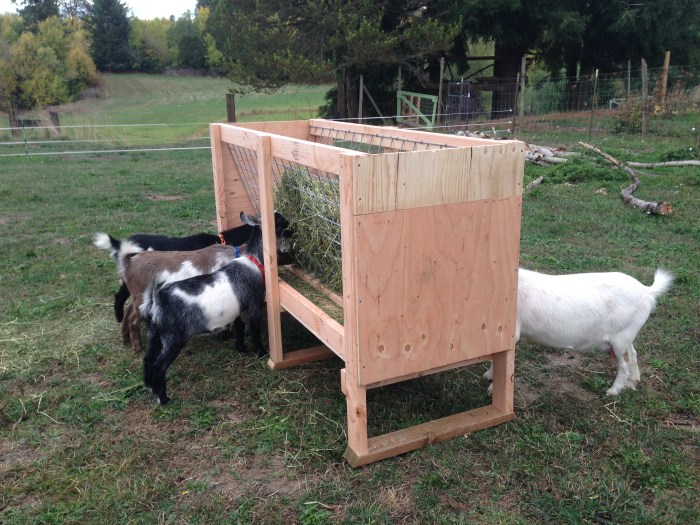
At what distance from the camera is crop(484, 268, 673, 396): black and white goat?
3754 millimetres

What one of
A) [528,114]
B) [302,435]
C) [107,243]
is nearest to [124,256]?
[107,243]

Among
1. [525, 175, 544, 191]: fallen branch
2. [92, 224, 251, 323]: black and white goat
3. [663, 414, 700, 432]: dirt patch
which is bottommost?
[663, 414, 700, 432]: dirt patch

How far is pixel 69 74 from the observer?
4559 cm

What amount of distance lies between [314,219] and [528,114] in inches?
613

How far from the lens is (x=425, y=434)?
3.45 m

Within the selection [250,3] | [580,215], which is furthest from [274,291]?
[250,3]

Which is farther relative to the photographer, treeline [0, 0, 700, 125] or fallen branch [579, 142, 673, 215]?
treeline [0, 0, 700, 125]

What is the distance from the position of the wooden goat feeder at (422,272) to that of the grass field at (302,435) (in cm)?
26

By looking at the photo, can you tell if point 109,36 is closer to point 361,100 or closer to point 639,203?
point 361,100

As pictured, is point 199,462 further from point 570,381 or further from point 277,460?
Answer: point 570,381

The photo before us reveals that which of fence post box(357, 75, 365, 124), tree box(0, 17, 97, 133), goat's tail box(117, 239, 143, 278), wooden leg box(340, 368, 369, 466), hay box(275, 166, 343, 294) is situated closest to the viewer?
wooden leg box(340, 368, 369, 466)

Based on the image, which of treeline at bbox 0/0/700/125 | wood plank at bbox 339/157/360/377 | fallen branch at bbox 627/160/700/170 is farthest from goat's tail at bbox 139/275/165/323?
treeline at bbox 0/0/700/125

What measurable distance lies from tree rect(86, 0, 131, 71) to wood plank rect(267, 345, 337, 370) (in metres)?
60.2

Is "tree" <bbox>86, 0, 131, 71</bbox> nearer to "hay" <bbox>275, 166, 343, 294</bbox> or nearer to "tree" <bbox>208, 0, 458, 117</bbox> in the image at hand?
"tree" <bbox>208, 0, 458, 117</bbox>
